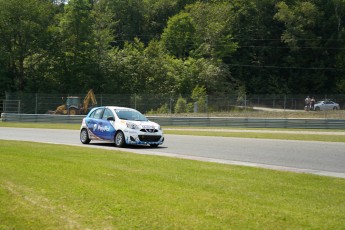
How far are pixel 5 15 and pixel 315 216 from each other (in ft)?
191

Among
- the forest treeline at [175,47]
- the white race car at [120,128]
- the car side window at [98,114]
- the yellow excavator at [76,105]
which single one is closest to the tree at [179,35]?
the forest treeline at [175,47]

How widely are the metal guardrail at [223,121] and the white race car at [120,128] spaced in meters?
18.3

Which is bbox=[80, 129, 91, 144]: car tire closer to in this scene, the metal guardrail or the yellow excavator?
the metal guardrail

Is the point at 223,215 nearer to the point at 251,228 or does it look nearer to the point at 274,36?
the point at 251,228

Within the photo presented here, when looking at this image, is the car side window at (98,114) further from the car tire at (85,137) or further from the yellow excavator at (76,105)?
the yellow excavator at (76,105)

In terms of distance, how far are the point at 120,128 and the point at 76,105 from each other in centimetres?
2764

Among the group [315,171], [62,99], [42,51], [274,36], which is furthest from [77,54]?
[315,171]

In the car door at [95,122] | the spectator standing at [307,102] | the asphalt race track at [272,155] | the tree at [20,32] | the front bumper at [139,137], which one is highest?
the tree at [20,32]

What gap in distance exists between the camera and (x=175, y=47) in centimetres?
8256

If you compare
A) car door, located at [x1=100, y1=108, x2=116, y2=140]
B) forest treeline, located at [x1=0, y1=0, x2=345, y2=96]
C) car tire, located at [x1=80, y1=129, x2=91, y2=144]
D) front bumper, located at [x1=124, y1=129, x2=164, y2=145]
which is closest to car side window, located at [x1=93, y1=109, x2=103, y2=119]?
car door, located at [x1=100, y1=108, x2=116, y2=140]

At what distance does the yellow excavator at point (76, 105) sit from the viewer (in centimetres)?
4393

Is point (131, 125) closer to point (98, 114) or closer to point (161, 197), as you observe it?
point (98, 114)

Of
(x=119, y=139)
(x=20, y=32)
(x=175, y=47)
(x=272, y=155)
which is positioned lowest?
(x=272, y=155)

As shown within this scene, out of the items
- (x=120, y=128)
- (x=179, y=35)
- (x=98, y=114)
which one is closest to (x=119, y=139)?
(x=120, y=128)
